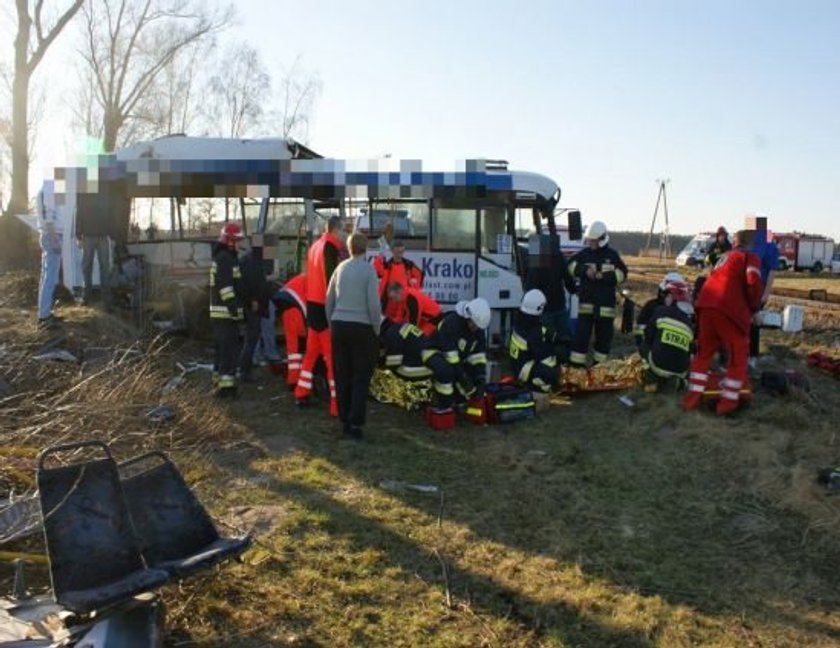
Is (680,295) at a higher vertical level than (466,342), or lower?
higher

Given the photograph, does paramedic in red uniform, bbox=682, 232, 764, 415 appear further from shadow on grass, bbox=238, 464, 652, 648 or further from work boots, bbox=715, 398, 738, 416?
shadow on grass, bbox=238, 464, 652, 648

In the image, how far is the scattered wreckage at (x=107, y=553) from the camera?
3348mm

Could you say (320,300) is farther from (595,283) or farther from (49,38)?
(49,38)

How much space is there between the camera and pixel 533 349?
325 inches

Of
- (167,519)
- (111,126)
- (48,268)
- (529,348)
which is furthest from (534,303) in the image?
(111,126)

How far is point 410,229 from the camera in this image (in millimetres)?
10680

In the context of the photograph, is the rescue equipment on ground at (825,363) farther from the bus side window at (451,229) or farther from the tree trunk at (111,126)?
the tree trunk at (111,126)

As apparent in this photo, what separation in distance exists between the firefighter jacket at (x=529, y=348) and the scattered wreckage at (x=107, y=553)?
4623 mm

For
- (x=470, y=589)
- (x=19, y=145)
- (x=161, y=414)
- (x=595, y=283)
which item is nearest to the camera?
(x=470, y=589)

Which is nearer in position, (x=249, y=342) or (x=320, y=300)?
(x=320, y=300)

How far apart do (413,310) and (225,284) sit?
1.97 m

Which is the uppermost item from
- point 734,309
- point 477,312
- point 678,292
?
point 678,292

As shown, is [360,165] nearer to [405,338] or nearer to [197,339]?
[197,339]

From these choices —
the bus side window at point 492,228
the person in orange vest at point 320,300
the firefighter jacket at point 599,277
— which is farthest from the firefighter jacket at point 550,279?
the person in orange vest at point 320,300
